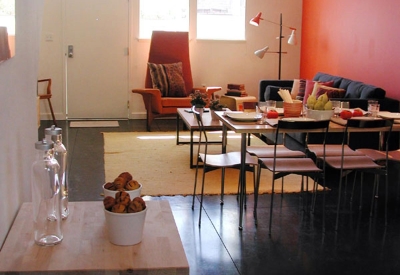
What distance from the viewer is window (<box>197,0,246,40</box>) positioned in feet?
28.3

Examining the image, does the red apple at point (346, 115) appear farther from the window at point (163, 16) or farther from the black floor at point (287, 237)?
the window at point (163, 16)

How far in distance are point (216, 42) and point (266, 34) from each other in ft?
2.62

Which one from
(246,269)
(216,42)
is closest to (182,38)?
(216,42)

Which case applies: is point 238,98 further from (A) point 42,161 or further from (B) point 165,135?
(A) point 42,161

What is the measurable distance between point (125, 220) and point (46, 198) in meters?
0.22

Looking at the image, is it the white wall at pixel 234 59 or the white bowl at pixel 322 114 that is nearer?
the white bowl at pixel 322 114

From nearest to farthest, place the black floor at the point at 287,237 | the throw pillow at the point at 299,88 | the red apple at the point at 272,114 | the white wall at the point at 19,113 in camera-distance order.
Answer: the white wall at the point at 19,113, the black floor at the point at 287,237, the red apple at the point at 272,114, the throw pillow at the point at 299,88

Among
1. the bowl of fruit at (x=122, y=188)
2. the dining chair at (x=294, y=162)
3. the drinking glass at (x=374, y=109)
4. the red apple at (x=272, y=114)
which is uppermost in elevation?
the drinking glass at (x=374, y=109)

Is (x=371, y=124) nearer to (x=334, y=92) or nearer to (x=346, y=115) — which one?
(x=346, y=115)

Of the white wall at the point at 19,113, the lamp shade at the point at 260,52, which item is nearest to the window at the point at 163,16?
the lamp shade at the point at 260,52

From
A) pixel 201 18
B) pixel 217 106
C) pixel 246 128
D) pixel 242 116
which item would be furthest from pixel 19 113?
pixel 201 18

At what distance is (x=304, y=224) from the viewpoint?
3842 mm

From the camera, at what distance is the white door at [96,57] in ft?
27.0

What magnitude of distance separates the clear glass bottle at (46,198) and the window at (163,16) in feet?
23.2
